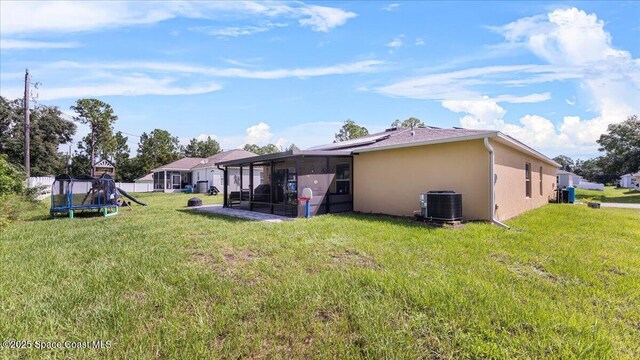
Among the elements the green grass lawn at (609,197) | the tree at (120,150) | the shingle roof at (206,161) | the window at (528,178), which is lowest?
the green grass lawn at (609,197)

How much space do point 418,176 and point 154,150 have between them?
154ft

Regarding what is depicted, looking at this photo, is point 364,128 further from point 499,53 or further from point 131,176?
point 131,176

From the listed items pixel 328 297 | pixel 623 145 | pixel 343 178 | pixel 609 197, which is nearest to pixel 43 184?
pixel 343 178

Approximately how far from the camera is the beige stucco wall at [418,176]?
8.09 meters

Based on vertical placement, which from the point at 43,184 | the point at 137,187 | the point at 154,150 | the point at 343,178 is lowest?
the point at 137,187

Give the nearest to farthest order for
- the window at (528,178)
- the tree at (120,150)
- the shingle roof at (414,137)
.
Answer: the shingle roof at (414,137) < the window at (528,178) < the tree at (120,150)

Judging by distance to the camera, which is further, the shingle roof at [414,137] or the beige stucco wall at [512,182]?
the shingle roof at [414,137]

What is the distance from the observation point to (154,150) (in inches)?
1810

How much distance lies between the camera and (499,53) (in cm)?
955

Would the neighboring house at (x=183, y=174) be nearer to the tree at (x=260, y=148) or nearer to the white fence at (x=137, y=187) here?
the white fence at (x=137, y=187)

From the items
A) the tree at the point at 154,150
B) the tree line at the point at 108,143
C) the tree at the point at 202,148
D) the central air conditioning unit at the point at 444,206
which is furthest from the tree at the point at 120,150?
the central air conditioning unit at the point at 444,206

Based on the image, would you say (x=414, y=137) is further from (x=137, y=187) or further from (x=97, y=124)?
(x=97, y=124)

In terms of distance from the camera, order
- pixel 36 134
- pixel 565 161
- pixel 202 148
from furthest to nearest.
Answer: pixel 565 161 < pixel 202 148 < pixel 36 134

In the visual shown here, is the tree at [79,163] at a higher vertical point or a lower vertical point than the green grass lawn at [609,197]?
higher
